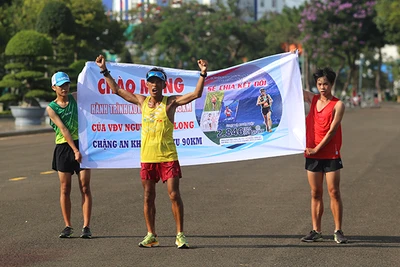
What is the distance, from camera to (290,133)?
933 centimetres

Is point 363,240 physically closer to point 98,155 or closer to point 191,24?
point 98,155

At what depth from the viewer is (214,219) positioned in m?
10.2

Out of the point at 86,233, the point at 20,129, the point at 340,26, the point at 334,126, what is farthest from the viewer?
the point at 340,26

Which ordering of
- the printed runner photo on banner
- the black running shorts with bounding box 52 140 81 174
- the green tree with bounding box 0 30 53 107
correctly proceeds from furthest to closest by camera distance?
the green tree with bounding box 0 30 53 107 → the printed runner photo on banner → the black running shorts with bounding box 52 140 81 174

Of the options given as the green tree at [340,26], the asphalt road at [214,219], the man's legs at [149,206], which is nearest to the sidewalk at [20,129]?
the asphalt road at [214,219]

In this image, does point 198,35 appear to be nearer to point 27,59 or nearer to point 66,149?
point 27,59

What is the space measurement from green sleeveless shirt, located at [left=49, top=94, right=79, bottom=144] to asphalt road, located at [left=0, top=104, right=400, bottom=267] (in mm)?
1087

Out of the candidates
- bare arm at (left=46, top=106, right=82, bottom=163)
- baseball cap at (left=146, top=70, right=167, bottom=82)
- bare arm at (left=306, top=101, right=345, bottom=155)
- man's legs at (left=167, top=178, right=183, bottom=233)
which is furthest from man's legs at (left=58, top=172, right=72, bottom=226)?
bare arm at (left=306, top=101, right=345, bottom=155)

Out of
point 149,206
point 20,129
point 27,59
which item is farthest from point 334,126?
point 27,59

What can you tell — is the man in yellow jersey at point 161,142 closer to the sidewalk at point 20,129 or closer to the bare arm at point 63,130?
the bare arm at point 63,130

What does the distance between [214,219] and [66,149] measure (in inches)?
85.3

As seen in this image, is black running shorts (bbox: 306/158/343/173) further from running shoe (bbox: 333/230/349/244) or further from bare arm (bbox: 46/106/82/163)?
bare arm (bbox: 46/106/82/163)

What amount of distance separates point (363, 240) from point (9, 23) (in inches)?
1794

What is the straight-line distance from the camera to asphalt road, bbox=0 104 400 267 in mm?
7867
